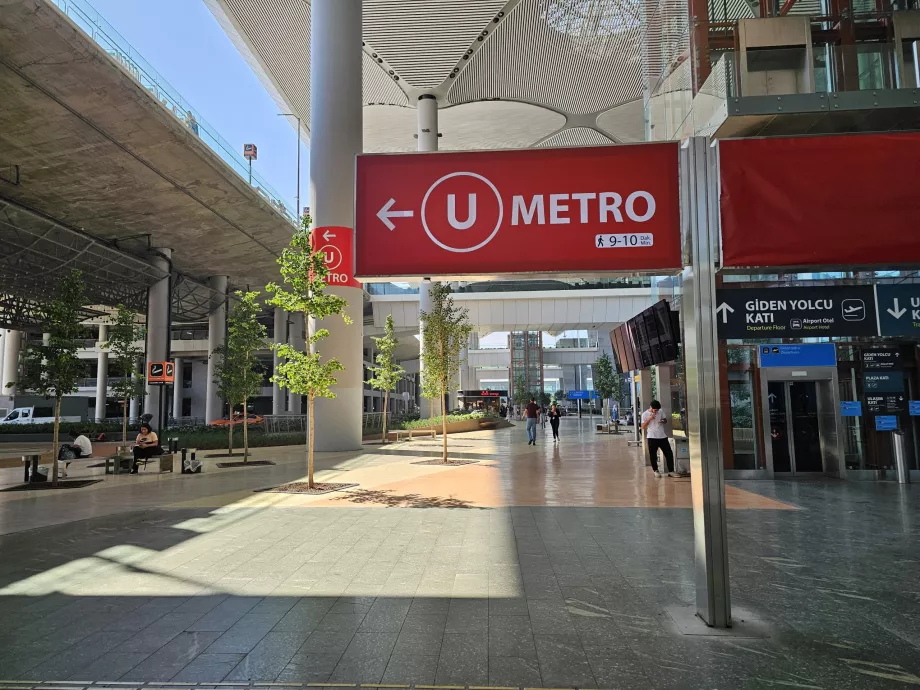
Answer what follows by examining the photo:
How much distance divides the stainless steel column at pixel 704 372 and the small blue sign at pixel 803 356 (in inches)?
426

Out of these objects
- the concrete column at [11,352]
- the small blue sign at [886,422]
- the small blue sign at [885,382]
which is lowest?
the small blue sign at [886,422]

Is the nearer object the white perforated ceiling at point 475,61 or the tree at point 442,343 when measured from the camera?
the tree at point 442,343

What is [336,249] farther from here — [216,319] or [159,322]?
[216,319]

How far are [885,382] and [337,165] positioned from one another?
1701cm

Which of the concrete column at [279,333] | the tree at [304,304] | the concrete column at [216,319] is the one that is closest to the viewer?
the tree at [304,304]

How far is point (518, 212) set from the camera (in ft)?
13.7

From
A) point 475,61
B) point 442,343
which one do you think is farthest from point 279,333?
point 442,343

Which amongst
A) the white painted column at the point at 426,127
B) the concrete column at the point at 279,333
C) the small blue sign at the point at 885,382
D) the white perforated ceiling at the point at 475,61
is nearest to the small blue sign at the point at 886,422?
the small blue sign at the point at 885,382

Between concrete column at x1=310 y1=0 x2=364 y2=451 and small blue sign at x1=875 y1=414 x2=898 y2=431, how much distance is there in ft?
48.8

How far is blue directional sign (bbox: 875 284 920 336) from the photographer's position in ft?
38.3

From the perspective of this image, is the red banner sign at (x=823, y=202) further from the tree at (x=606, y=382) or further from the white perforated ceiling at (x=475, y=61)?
the tree at (x=606, y=382)

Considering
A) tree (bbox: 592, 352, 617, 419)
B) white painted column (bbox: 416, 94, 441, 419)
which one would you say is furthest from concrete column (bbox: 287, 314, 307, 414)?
tree (bbox: 592, 352, 617, 419)

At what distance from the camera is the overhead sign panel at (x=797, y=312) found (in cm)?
1189

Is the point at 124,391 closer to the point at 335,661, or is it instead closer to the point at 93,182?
the point at 93,182
